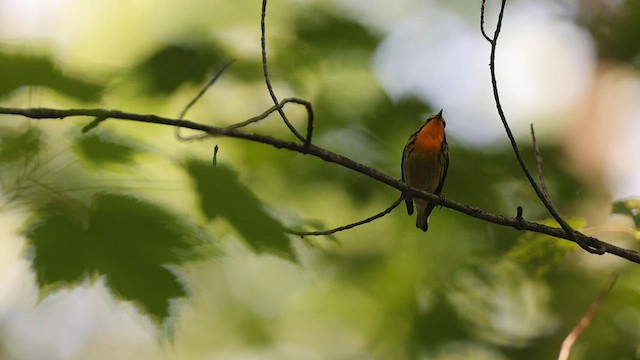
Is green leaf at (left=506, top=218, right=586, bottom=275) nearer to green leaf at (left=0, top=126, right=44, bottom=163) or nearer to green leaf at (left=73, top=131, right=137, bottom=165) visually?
green leaf at (left=73, top=131, right=137, bottom=165)

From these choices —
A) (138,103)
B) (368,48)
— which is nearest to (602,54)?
(368,48)

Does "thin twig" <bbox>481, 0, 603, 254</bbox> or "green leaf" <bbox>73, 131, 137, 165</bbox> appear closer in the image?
"green leaf" <bbox>73, 131, 137, 165</bbox>

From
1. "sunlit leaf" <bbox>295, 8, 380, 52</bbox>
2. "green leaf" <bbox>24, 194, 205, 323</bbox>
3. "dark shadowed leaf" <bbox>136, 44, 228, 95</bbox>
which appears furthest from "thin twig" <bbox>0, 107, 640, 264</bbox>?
"sunlit leaf" <bbox>295, 8, 380, 52</bbox>

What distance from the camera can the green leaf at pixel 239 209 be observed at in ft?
5.07

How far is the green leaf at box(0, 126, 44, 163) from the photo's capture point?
1.51 m

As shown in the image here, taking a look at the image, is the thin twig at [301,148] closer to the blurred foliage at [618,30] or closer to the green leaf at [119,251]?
the green leaf at [119,251]

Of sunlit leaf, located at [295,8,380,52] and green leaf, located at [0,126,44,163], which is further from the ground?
green leaf, located at [0,126,44,163]

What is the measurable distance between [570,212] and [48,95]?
10.4ft

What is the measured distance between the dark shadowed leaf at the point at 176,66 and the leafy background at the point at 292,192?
0.01 m

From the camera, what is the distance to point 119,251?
1.40 meters

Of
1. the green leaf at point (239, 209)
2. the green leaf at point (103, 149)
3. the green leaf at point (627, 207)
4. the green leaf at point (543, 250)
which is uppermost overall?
the green leaf at point (103, 149)

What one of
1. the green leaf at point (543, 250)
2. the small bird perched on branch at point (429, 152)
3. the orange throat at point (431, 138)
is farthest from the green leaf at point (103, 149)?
the orange throat at point (431, 138)

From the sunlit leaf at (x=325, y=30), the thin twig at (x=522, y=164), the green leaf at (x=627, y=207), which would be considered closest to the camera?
the thin twig at (x=522, y=164)

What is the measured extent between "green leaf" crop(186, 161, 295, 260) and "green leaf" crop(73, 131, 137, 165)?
0.49 feet
